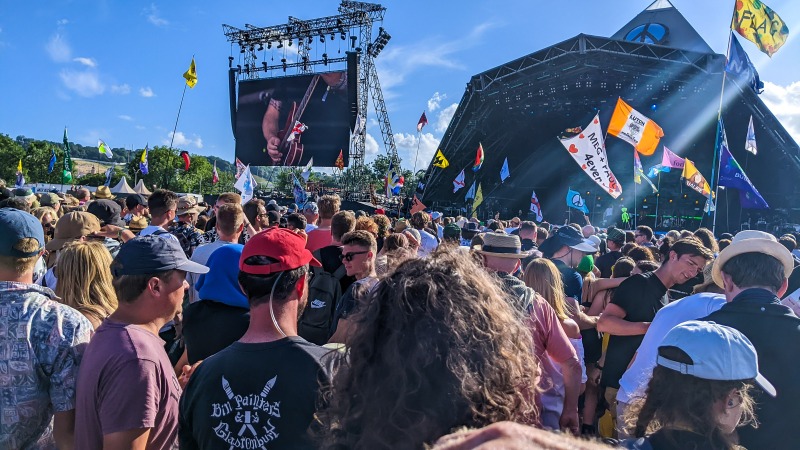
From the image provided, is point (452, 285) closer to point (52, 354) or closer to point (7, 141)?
point (52, 354)

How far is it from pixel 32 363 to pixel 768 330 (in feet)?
11.4

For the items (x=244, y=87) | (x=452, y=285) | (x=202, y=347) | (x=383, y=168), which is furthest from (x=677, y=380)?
(x=383, y=168)

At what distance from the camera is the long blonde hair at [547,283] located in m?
3.54

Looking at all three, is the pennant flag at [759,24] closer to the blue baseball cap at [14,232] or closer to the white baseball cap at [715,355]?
the white baseball cap at [715,355]

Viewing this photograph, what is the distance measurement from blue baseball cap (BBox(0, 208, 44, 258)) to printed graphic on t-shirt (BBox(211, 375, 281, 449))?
134 centimetres

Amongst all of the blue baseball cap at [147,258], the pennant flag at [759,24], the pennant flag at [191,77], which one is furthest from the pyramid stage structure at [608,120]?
the blue baseball cap at [147,258]

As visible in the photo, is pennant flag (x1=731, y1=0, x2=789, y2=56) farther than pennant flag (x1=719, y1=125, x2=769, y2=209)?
No

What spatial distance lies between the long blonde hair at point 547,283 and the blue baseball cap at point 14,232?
9.84 feet

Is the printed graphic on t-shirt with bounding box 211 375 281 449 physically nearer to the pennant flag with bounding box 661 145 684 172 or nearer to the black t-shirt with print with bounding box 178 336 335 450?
Result: the black t-shirt with print with bounding box 178 336 335 450

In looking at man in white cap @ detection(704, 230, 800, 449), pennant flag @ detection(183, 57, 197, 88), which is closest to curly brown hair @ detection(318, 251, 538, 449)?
man in white cap @ detection(704, 230, 800, 449)

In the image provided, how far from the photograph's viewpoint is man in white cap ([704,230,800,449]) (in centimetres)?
238

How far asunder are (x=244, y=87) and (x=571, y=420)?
41.3 metres

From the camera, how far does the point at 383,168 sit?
61.3m

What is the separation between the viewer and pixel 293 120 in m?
38.2
